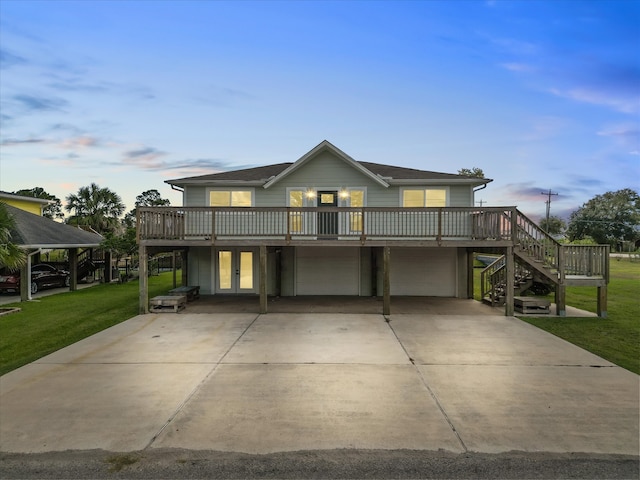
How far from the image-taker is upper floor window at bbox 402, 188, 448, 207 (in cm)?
1391

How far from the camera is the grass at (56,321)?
7.44m

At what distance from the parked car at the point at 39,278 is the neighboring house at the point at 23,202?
16.8ft

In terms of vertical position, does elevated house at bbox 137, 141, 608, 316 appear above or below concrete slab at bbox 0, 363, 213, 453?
above

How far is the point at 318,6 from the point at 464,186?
50.8ft

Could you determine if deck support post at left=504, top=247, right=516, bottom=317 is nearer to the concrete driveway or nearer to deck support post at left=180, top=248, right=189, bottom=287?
the concrete driveway

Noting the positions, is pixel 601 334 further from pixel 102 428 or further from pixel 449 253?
pixel 102 428

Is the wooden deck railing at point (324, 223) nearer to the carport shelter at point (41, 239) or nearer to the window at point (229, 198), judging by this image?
the window at point (229, 198)

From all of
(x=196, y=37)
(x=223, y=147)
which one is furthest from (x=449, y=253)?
(x=223, y=147)

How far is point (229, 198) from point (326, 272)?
5.32 metres

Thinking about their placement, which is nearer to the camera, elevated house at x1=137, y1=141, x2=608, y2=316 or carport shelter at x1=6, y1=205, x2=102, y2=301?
elevated house at x1=137, y1=141, x2=608, y2=316

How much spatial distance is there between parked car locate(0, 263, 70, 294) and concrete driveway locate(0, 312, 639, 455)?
10.8 m

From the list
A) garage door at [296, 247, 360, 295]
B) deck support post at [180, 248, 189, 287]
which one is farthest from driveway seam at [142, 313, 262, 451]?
deck support post at [180, 248, 189, 287]

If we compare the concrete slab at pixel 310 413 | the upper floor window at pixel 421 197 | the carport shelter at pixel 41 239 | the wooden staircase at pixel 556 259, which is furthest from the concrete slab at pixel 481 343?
the carport shelter at pixel 41 239

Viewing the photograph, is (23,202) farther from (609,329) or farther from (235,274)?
(609,329)
